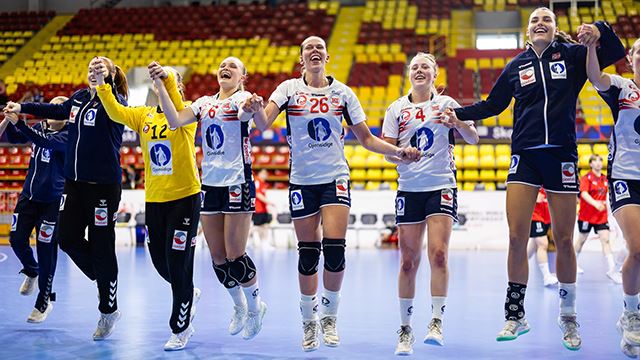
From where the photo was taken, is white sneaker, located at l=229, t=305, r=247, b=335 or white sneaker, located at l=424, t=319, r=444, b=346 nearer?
white sneaker, located at l=424, t=319, r=444, b=346

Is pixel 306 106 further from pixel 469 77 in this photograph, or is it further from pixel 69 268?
pixel 469 77

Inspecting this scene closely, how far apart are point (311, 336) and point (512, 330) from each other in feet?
4.85

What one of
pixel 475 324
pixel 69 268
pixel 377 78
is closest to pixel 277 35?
pixel 377 78

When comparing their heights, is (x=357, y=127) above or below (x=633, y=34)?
below

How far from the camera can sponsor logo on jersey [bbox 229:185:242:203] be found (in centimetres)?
596

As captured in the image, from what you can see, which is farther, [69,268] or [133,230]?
[133,230]

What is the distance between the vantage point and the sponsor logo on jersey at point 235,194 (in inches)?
235

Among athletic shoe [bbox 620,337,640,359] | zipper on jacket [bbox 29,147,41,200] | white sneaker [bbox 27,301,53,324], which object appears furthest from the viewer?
zipper on jacket [bbox 29,147,41,200]

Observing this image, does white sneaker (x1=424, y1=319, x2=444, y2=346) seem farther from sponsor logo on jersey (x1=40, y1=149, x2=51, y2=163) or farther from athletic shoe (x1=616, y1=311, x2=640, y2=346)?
sponsor logo on jersey (x1=40, y1=149, x2=51, y2=163)

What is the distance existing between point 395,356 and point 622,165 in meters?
2.20

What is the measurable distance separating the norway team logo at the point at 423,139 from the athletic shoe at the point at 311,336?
1.60m

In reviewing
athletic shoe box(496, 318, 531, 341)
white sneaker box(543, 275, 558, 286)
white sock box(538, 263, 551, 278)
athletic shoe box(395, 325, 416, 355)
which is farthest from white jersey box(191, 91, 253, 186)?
white sock box(538, 263, 551, 278)

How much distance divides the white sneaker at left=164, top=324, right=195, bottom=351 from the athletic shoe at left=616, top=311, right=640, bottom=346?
3.27 m

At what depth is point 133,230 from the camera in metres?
17.6
